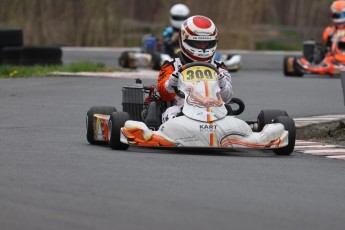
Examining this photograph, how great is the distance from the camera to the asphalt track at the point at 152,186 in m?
6.61

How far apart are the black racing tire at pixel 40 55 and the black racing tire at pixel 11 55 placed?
12 cm

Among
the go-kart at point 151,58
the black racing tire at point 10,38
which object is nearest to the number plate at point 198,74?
the go-kart at point 151,58

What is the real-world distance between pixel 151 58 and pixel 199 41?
14.4m

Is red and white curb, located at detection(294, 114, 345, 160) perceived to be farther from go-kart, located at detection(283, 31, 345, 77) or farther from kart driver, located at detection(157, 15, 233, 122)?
go-kart, located at detection(283, 31, 345, 77)

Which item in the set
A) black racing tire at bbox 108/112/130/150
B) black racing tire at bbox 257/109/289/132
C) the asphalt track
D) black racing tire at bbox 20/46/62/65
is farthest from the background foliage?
black racing tire at bbox 108/112/130/150

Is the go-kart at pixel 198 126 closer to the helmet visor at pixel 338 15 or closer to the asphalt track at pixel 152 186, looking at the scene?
the asphalt track at pixel 152 186

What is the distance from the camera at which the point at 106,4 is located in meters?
32.3

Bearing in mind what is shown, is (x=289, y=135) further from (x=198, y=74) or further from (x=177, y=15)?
(x=177, y=15)

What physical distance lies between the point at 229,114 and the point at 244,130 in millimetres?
565

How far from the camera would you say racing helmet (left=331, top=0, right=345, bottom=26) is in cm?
2405

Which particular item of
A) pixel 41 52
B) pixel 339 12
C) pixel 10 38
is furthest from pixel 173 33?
pixel 339 12

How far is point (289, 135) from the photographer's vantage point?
10.3 meters

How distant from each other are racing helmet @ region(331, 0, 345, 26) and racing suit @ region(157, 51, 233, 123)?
13387 mm

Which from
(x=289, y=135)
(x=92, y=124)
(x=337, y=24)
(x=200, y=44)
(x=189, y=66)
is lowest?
(x=337, y=24)
